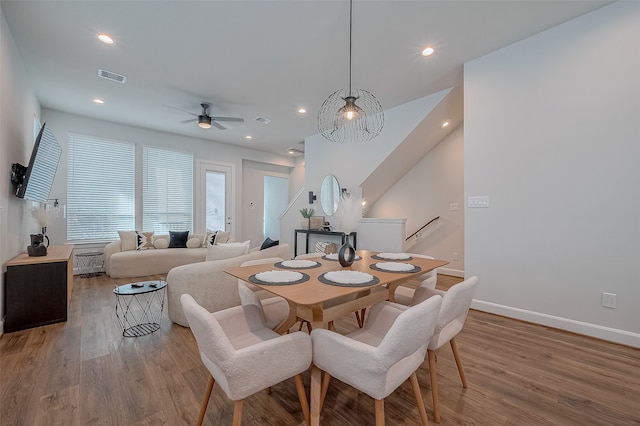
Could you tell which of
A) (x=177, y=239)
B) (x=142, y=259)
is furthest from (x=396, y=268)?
(x=177, y=239)

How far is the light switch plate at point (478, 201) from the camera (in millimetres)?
3117

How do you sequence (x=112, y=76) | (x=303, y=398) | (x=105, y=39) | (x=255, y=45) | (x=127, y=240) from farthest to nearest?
1. (x=127, y=240)
2. (x=112, y=76)
3. (x=255, y=45)
4. (x=105, y=39)
5. (x=303, y=398)

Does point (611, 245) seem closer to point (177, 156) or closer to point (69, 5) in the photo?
point (69, 5)

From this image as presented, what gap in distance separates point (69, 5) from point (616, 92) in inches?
Result: 194

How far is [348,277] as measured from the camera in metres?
1.66

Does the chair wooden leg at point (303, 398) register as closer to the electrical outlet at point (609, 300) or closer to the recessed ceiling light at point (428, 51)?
the electrical outlet at point (609, 300)

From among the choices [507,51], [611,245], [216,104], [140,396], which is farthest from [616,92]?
[216,104]

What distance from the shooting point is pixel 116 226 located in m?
5.41

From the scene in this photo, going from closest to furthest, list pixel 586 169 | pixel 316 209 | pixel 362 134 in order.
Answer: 1. pixel 586 169
2. pixel 362 134
3. pixel 316 209

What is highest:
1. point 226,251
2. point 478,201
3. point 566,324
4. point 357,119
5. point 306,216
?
point 357,119

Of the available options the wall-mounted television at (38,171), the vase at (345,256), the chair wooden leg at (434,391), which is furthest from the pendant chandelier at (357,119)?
the wall-mounted television at (38,171)

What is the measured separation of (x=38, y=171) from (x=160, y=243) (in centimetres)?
256

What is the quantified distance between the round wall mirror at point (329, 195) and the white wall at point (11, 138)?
14.8 feet

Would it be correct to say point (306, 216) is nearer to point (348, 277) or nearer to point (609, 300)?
point (348, 277)
